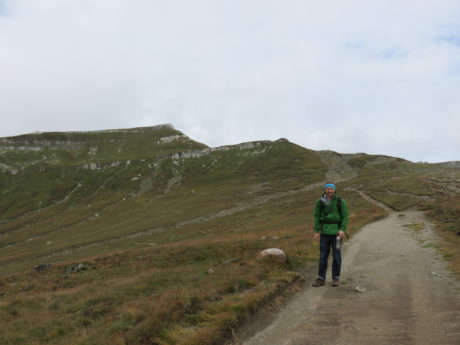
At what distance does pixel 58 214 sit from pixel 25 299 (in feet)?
382

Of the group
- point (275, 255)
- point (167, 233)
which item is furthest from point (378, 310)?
point (167, 233)

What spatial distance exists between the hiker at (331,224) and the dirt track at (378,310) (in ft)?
2.76

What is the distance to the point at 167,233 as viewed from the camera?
223 ft

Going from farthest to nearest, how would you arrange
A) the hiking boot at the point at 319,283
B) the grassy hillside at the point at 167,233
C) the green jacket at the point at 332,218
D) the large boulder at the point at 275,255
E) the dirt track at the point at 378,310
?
the large boulder at the point at 275,255 < the hiking boot at the point at 319,283 < the green jacket at the point at 332,218 < the grassy hillside at the point at 167,233 < the dirt track at the point at 378,310

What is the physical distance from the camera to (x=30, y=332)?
1398 cm

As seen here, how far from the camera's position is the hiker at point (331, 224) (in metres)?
15.1

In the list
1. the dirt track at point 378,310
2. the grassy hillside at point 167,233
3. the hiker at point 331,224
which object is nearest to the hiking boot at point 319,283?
the hiker at point 331,224

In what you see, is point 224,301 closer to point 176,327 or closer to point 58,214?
point 176,327

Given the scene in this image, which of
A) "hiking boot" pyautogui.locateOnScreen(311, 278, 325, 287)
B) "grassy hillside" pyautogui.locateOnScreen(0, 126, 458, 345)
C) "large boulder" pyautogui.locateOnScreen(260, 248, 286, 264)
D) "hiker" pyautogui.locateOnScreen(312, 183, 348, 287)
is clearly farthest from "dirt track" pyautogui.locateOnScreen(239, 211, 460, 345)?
"large boulder" pyautogui.locateOnScreen(260, 248, 286, 264)

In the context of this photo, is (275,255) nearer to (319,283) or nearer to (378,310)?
(319,283)

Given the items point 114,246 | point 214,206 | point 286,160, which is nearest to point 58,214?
point 214,206

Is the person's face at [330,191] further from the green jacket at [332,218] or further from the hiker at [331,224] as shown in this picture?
the green jacket at [332,218]

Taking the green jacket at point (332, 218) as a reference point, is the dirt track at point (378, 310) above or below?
below

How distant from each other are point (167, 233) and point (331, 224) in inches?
2227
